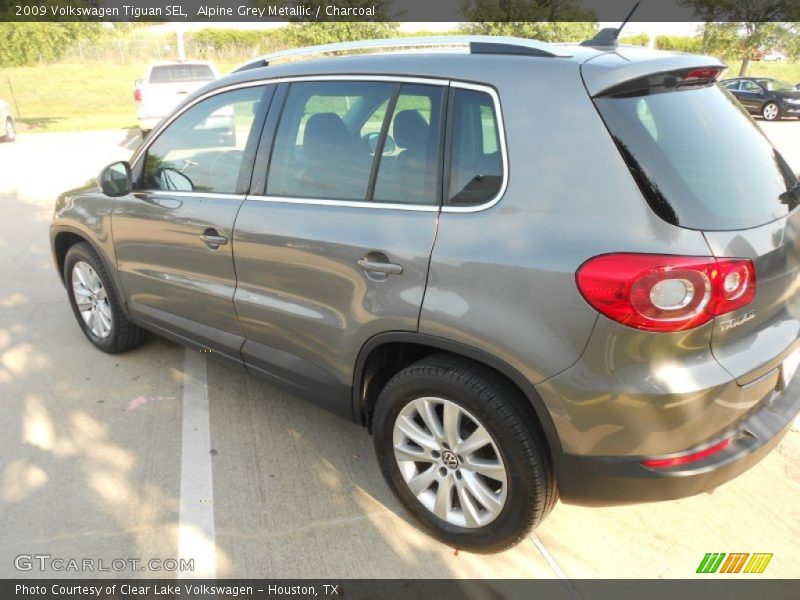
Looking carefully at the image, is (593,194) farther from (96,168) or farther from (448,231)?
(96,168)

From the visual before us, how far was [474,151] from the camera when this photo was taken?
2.19 metres

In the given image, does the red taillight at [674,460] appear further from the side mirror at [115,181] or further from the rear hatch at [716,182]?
the side mirror at [115,181]

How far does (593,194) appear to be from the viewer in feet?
6.23

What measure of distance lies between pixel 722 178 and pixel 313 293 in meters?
1.57

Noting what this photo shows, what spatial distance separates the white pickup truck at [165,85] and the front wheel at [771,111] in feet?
56.0

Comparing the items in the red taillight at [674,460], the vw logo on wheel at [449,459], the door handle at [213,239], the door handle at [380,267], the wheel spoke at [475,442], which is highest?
the door handle at [380,267]

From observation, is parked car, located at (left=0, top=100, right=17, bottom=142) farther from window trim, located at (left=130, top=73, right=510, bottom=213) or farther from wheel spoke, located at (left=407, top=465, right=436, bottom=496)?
wheel spoke, located at (left=407, top=465, right=436, bottom=496)

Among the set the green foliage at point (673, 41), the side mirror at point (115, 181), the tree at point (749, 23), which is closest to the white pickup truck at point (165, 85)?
the side mirror at point (115, 181)

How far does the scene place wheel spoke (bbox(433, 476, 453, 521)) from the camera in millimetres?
2408

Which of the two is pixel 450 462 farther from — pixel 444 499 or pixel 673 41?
pixel 673 41

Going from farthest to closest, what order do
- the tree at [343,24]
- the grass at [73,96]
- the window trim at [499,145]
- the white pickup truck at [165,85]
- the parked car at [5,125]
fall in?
1. the tree at [343,24]
2. the grass at [73,96]
3. the parked car at [5,125]
4. the white pickup truck at [165,85]
5. the window trim at [499,145]

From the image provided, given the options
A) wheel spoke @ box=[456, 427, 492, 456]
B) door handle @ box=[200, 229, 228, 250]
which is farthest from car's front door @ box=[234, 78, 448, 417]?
wheel spoke @ box=[456, 427, 492, 456]

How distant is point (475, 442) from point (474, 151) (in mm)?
1038

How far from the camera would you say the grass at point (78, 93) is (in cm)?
2039
